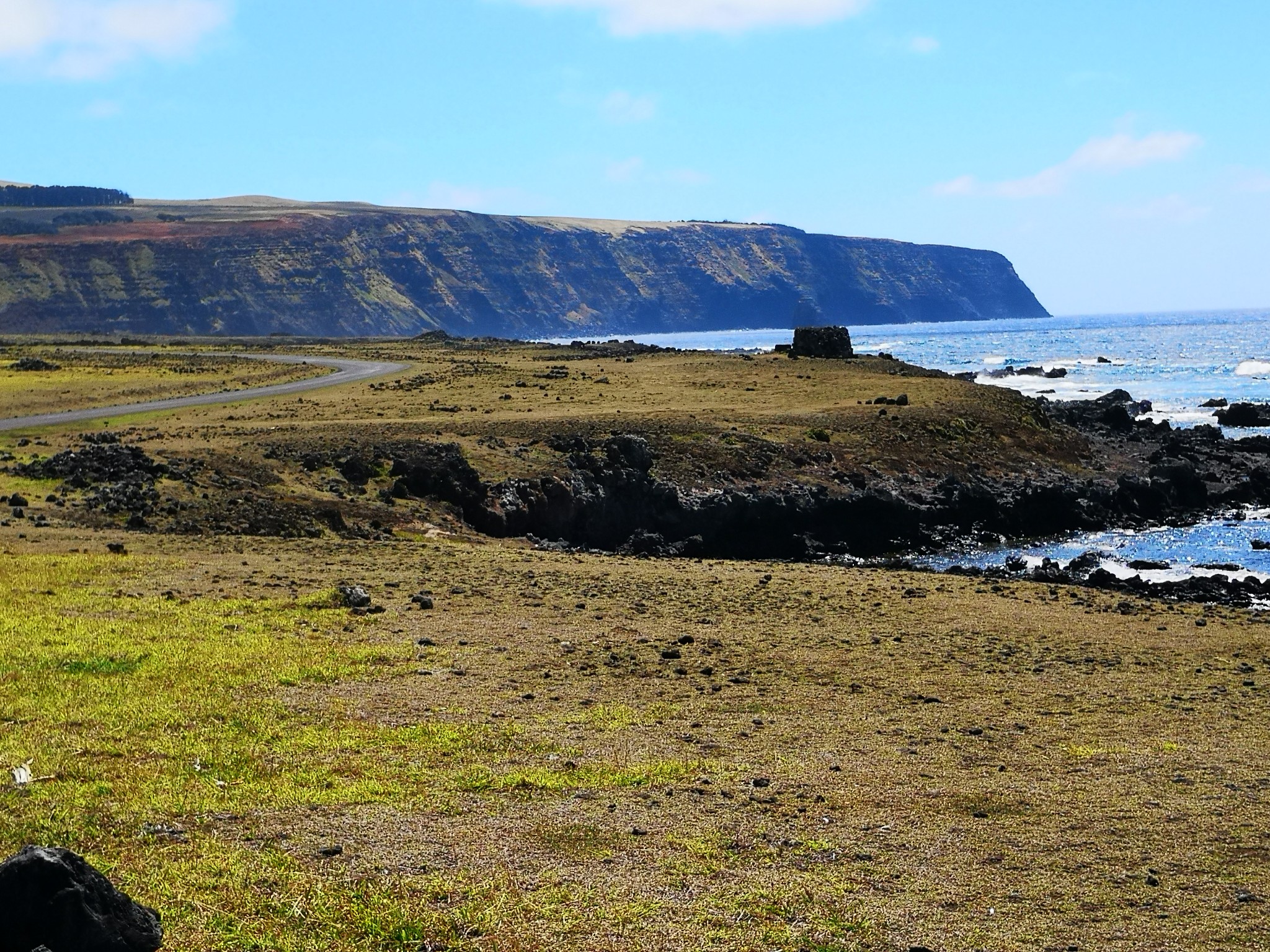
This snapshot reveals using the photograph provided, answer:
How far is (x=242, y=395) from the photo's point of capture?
62.4 meters

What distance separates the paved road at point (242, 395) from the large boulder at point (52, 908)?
4296 centimetres

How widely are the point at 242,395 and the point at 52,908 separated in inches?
2290

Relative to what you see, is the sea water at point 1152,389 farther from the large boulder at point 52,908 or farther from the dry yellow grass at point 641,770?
the large boulder at point 52,908

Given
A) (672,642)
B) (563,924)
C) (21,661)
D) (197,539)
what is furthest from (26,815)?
(197,539)

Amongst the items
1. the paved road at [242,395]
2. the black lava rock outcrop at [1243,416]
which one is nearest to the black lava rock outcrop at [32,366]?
the paved road at [242,395]

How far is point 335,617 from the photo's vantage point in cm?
1839

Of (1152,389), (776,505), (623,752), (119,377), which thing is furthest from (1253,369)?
(623,752)

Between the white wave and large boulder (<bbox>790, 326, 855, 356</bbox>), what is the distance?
64.1m

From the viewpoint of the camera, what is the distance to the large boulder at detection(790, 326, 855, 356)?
8069cm

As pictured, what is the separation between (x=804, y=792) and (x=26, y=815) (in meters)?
6.63

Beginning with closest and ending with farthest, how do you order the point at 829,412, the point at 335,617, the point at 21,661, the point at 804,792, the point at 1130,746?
the point at 804,792 → the point at 1130,746 → the point at 21,661 → the point at 335,617 → the point at 829,412

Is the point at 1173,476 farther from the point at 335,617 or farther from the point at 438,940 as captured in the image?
the point at 438,940

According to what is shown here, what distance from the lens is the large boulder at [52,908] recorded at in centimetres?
711

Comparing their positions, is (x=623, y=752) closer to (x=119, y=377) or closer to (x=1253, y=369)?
(x=119, y=377)
